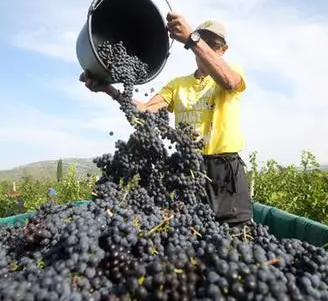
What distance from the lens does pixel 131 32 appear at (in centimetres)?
280

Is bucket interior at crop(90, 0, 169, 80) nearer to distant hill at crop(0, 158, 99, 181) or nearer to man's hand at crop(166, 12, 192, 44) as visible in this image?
man's hand at crop(166, 12, 192, 44)

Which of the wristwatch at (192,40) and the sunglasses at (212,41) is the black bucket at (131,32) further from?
the sunglasses at (212,41)

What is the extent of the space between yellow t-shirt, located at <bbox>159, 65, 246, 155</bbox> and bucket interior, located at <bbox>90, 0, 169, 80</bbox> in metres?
0.41

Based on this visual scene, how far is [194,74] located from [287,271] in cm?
212

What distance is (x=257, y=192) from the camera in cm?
659

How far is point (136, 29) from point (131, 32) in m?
0.04

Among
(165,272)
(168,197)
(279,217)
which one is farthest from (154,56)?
(165,272)

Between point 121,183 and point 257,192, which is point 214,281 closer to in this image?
point 121,183

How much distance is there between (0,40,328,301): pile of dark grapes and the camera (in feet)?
3.22

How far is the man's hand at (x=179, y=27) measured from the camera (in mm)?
2479

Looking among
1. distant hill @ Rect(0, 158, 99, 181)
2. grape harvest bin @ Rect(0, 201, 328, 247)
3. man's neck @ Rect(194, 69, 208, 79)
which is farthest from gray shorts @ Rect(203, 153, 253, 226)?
distant hill @ Rect(0, 158, 99, 181)

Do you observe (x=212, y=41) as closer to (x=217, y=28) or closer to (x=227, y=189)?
(x=217, y=28)

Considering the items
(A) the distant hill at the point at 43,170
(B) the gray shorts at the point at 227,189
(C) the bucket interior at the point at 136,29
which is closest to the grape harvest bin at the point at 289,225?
(B) the gray shorts at the point at 227,189

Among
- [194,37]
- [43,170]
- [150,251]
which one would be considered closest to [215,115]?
[194,37]
